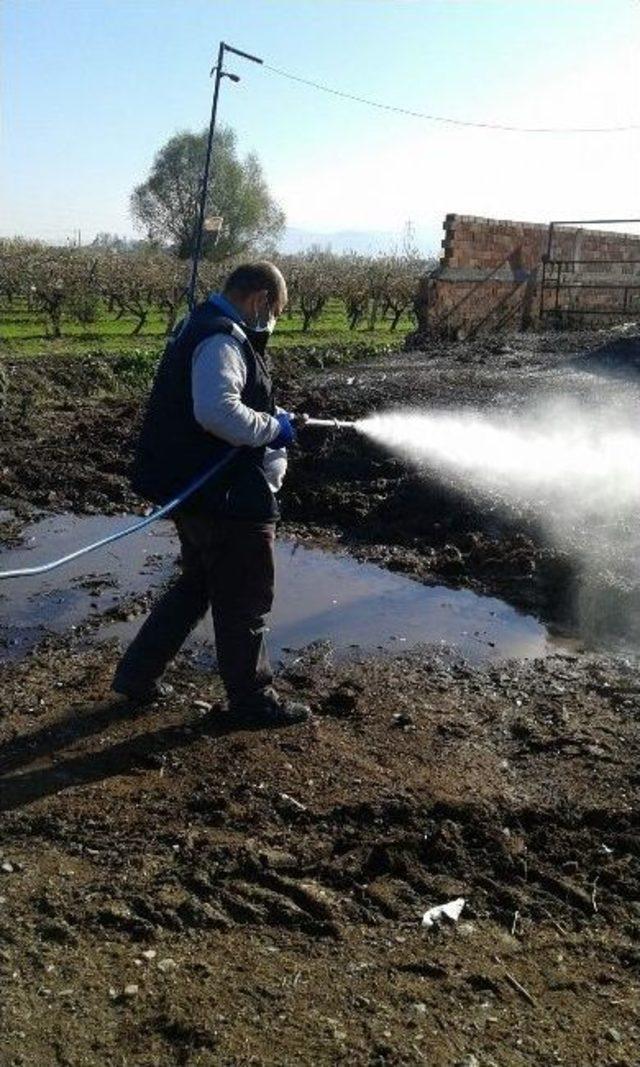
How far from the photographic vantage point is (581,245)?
23266 millimetres

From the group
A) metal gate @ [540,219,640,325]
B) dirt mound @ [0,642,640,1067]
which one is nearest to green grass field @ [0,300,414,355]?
metal gate @ [540,219,640,325]

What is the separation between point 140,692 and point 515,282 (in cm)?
1828

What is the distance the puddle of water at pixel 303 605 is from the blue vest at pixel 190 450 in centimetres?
151

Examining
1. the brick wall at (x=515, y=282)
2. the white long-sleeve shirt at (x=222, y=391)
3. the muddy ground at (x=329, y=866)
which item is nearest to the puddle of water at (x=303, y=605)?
the muddy ground at (x=329, y=866)

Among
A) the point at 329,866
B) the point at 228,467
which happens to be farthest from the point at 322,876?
the point at 228,467

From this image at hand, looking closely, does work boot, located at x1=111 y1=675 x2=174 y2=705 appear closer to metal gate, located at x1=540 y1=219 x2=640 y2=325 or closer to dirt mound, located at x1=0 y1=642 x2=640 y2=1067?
dirt mound, located at x1=0 y1=642 x2=640 y2=1067

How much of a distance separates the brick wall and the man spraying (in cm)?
1616

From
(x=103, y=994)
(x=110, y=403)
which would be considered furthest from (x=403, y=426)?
(x=103, y=994)

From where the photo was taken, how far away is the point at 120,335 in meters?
24.3

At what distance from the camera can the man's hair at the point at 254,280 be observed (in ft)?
14.4

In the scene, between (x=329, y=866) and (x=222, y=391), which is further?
(x=222, y=391)

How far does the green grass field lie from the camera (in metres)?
20.8

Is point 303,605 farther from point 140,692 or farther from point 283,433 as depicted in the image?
point 283,433

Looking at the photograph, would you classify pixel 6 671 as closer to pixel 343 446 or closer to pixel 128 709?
pixel 128 709
